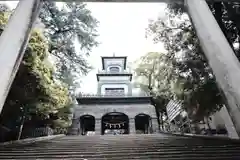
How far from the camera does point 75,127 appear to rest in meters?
18.8

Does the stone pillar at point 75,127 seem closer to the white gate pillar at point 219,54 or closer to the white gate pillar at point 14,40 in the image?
the white gate pillar at point 14,40

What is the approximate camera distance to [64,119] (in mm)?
15992

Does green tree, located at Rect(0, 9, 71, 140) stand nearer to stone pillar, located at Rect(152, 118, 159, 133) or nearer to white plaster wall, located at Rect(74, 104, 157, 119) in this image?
white plaster wall, located at Rect(74, 104, 157, 119)

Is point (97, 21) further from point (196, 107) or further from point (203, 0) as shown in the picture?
point (203, 0)

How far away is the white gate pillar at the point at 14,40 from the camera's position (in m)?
4.14

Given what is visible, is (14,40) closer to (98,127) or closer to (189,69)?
(189,69)

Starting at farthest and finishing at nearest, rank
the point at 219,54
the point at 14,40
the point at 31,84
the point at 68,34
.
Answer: the point at 68,34 < the point at 31,84 < the point at 14,40 < the point at 219,54

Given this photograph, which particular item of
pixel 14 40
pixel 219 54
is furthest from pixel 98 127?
pixel 219 54

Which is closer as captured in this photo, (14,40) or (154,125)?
(14,40)

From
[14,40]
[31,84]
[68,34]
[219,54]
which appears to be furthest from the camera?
[68,34]

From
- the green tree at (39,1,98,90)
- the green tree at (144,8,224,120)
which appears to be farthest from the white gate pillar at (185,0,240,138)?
the green tree at (39,1,98,90)

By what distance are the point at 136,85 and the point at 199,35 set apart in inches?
830

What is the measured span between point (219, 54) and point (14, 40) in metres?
3.96

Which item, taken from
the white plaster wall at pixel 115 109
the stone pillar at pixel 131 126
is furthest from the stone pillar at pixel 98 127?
the stone pillar at pixel 131 126
